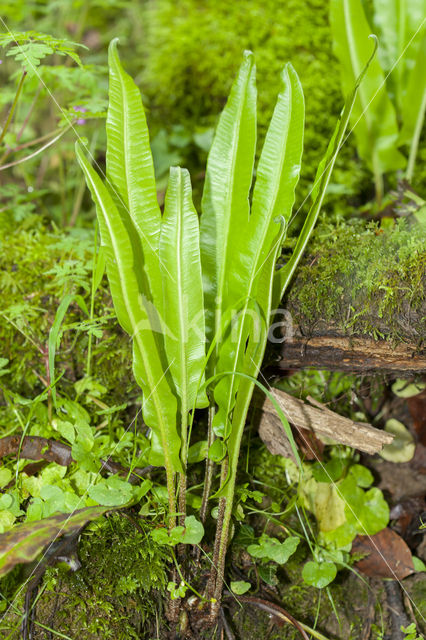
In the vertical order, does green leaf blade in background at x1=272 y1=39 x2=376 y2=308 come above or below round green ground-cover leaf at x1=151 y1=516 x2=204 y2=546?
above

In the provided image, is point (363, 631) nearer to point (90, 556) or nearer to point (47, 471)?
point (90, 556)

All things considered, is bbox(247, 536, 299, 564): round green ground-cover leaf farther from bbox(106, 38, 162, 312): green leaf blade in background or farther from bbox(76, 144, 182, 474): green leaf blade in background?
bbox(106, 38, 162, 312): green leaf blade in background

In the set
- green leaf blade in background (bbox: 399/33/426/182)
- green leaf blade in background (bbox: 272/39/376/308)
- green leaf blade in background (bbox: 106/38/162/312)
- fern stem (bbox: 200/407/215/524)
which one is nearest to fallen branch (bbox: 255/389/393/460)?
fern stem (bbox: 200/407/215/524)

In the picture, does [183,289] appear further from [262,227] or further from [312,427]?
[312,427]

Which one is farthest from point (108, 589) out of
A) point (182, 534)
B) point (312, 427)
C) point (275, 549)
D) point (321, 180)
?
point (321, 180)

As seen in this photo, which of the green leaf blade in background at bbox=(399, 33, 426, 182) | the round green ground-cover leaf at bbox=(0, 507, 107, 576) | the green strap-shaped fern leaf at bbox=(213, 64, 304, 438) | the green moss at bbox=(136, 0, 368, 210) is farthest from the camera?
the green moss at bbox=(136, 0, 368, 210)

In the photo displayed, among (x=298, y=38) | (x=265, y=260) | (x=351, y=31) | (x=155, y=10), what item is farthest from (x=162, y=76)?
(x=265, y=260)
